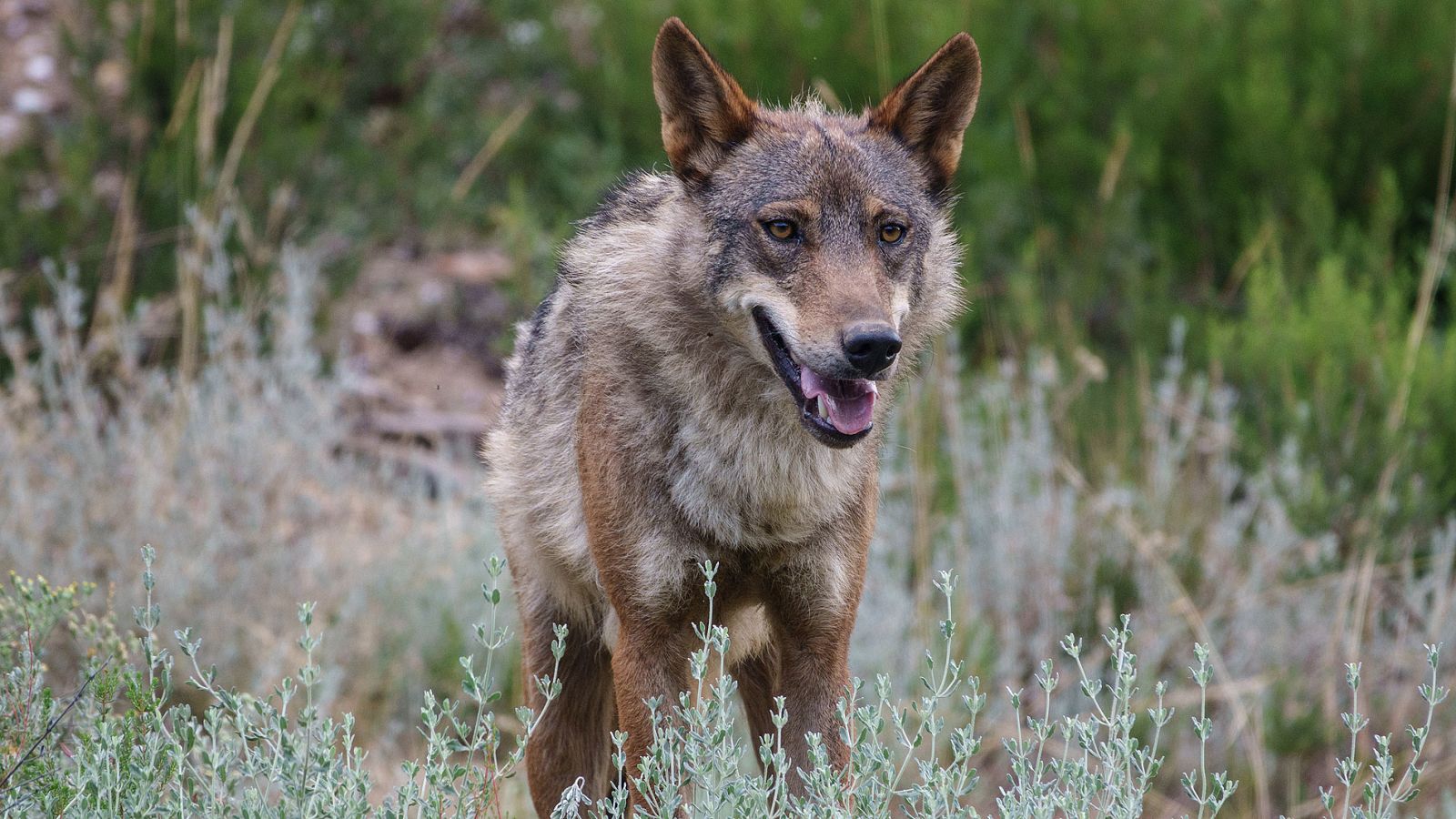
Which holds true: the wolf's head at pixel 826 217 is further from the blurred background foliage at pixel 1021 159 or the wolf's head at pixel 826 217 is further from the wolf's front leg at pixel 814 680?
the blurred background foliage at pixel 1021 159

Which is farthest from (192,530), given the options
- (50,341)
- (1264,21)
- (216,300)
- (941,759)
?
(1264,21)

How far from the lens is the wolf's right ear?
3.32 meters

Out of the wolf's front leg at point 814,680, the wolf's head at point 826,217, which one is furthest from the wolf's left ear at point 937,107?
the wolf's front leg at point 814,680

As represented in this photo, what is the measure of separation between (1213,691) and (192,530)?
13.2 feet

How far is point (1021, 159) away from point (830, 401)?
235 inches

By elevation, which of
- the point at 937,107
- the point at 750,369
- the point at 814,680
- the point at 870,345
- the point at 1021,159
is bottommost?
the point at 1021,159

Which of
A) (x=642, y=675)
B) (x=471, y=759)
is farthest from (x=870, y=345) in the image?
(x=471, y=759)

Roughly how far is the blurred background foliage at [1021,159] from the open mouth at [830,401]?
12.0ft

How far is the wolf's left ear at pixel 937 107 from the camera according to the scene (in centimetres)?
344

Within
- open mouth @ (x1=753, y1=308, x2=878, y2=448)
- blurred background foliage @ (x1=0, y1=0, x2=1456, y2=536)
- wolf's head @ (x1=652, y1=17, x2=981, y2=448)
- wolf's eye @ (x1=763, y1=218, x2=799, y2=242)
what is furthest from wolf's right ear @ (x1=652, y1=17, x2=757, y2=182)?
blurred background foliage @ (x1=0, y1=0, x2=1456, y2=536)

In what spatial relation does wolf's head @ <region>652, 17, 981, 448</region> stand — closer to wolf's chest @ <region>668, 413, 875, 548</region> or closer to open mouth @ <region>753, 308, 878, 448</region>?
open mouth @ <region>753, 308, 878, 448</region>

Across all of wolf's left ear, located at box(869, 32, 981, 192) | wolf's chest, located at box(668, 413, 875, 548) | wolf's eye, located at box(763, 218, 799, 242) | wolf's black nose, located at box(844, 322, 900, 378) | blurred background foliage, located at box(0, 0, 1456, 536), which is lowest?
blurred background foliage, located at box(0, 0, 1456, 536)

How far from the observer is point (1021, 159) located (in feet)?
28.2

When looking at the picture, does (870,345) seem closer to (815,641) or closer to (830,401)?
(830,401)
